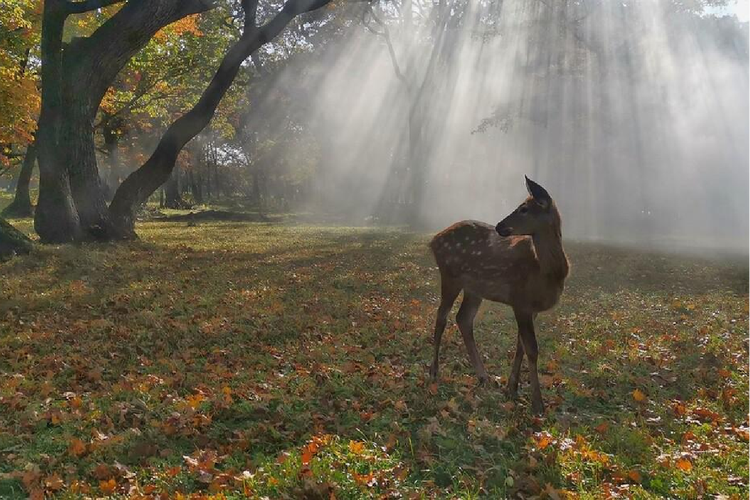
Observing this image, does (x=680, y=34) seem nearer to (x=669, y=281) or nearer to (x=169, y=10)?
(x=669, y=281)

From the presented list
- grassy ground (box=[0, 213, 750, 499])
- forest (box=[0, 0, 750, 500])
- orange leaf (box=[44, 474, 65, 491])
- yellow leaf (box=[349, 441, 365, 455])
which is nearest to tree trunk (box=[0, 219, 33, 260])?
forest (box=[0, 0, 750, 500])

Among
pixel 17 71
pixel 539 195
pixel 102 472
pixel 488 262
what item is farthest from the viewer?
pixel 17 71

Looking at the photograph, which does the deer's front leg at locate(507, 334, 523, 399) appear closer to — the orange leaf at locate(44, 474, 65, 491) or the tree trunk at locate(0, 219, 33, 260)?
the orange leaf at locate(44, 474, 65, 491)

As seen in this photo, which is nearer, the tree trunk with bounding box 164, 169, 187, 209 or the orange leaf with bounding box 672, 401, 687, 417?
the orange leaf with bounding box 672, 401, 687, 417

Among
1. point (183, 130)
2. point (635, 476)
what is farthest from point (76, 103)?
point (635, 476)

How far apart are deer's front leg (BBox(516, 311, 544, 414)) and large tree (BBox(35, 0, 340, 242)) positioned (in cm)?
A: 1430

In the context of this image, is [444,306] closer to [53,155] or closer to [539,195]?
[539,195]

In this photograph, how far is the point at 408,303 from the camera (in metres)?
12.9

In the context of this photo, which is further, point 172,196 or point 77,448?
point 172,196

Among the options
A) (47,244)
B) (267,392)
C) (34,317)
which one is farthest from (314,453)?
(47,244)

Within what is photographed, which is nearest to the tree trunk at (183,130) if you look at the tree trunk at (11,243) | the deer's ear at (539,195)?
the tree trunk at (11,243)

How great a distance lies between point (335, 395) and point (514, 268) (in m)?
2.63

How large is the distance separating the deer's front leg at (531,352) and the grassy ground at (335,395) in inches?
7.6

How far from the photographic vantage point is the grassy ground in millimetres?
4965
